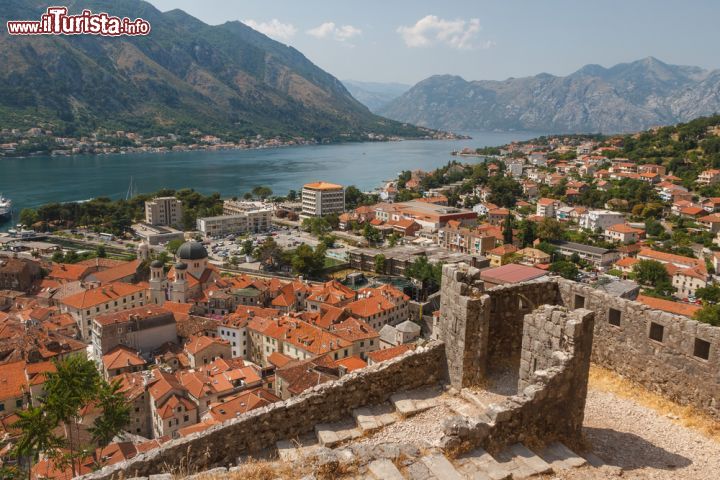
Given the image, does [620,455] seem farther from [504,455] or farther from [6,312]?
[6,312]

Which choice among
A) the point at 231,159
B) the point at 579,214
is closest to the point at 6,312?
the point at 579,214

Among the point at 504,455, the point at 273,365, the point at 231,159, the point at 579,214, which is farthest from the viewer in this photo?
the point at 231,159

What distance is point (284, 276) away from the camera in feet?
198

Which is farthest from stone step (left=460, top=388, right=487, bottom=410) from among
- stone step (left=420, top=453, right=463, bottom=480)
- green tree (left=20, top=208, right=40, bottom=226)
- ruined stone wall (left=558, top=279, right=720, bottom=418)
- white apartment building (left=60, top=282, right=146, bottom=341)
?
green tree (left=20, top=208, right=40, bottom=226)

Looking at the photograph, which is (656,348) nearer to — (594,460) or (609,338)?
(609,338)

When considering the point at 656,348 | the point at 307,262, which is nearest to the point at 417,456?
the point at 656,348

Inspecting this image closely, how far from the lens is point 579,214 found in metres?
81.0

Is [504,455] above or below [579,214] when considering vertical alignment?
above

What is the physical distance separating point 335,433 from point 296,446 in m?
0.45

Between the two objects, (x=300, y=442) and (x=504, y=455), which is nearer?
(x=504, y=455)

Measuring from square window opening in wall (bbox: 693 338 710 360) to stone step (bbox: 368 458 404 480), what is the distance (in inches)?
171

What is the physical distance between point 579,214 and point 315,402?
8213 centimetres

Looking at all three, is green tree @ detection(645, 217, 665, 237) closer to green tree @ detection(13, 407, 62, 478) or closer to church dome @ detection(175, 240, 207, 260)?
church dome @ detection(175, 240, 207, 260)

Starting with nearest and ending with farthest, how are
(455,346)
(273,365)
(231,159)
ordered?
(455,346), (273,365), (231,159)
